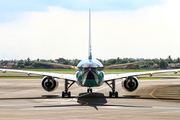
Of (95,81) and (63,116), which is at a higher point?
(95,81)

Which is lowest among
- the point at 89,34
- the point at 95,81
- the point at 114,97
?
the point at 114,97

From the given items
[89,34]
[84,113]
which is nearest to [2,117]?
[84,113]

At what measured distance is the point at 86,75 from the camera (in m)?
24.2

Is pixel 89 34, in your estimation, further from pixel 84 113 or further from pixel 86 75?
pixel 84 113

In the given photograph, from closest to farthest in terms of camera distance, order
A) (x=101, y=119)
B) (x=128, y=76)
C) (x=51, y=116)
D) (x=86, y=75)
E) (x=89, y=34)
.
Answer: (x=101, y=119) < (x=51, y=116) < (x=86, y=75) < (x=128, y=76) < (x=89, y=34)

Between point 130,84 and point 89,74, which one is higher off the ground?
point 89,74

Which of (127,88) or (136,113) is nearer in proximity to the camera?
(136,113)

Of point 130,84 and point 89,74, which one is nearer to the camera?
point 89,74

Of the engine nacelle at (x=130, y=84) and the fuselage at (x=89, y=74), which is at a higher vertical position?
the fuselage at (x=89, y=74)

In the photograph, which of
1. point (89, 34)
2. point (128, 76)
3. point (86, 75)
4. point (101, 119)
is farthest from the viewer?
point (89, 34)

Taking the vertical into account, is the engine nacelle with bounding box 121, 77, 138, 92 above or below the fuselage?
below

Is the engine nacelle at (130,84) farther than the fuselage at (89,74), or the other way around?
the engine nacelle at (130,84)

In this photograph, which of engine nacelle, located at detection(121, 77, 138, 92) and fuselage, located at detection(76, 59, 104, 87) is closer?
fuselage, located at detection(76, 59, 104, 87)

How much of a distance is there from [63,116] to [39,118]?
69.9 inches
